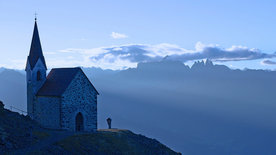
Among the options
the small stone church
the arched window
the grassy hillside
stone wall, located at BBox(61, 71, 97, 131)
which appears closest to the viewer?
the grassy hillside

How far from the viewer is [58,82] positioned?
47.0m

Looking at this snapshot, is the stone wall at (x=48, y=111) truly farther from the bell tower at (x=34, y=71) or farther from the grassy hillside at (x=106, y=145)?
the grassy hillside at (x=106, y=145)

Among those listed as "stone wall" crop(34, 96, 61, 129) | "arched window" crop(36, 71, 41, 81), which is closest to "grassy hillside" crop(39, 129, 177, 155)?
"stone wall" crop(34, 96, 61, 129)

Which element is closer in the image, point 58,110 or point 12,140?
point 12,140

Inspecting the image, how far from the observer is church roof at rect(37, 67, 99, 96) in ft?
149

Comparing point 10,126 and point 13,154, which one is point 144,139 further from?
point 13,154

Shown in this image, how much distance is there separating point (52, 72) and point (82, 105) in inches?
337

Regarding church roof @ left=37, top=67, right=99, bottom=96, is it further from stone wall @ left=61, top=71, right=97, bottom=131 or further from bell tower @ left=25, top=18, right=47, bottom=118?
bell tower @ left=25, top=18, right=47, bottom=118

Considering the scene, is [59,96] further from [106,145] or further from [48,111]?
[106,145]

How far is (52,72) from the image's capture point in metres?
50.8

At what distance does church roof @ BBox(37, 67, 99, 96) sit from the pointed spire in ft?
10.4

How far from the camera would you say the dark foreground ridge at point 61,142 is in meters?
30.5

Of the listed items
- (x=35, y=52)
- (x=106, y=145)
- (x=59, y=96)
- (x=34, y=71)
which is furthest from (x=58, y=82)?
(x=106, y=145)

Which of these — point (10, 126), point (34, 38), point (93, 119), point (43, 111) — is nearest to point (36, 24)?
point (34, 38)
